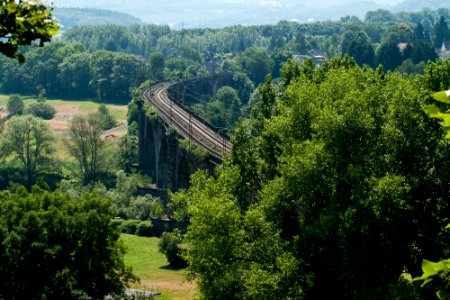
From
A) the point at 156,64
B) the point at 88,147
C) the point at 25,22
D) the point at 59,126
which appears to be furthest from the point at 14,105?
the point at 25,22

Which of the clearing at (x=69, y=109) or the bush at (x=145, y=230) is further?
the clearing at (x=69, y=109)

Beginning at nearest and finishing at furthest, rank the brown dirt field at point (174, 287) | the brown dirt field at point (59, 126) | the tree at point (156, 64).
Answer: the brown dirt field at point (174, 287)
the brown dirt field at point (59, 126)
the tree at point (156, 64)

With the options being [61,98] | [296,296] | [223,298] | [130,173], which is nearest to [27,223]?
[223,298]

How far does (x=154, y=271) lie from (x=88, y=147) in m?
47.6

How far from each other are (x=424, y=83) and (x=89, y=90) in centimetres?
15581

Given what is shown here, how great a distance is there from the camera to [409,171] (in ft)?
104

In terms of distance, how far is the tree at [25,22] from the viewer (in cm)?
1211

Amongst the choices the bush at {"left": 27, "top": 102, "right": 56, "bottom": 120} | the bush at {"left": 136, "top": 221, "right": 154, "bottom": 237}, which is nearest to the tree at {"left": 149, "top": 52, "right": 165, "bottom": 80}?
the bush at {"left": 27, "top": 102, "right": 56, "bottom": 120}

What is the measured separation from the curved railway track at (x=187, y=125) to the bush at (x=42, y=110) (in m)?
36.4

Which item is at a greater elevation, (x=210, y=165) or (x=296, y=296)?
(x=296, y=296)

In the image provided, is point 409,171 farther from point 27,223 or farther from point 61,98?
point 61,98

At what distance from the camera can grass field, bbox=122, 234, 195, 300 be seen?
5578 centimetres

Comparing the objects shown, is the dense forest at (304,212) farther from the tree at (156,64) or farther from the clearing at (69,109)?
the tree at (156,64)

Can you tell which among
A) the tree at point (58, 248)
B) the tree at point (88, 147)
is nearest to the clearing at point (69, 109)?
the tree at point (88, 147)
